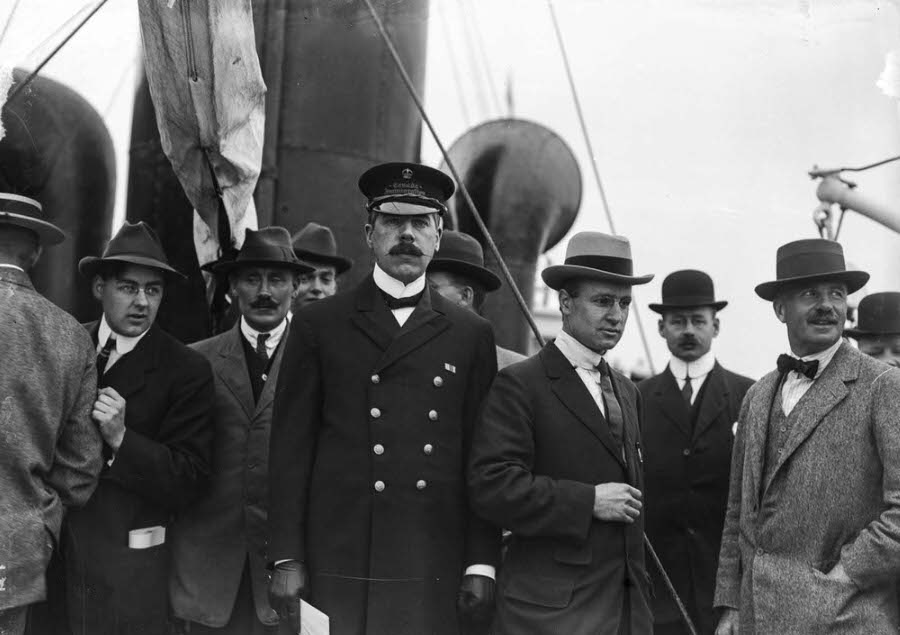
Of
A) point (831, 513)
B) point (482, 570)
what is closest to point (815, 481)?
point (831, 513)

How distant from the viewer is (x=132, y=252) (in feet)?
12.7

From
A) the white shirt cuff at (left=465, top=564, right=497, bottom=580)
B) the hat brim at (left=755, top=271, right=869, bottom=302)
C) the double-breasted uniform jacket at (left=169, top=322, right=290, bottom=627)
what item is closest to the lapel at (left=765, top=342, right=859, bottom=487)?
the hat brim at (left=755, top=271, right=869, bottom=302)

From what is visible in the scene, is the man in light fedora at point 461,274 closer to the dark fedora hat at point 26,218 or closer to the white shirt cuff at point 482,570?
the white shirt cuff at point 482,570

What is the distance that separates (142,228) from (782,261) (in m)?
2.73

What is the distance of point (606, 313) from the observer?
3.37m

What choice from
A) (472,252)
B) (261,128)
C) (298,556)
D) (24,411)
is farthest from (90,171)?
Result: (298,556)

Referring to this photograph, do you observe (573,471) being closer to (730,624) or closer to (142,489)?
(730,624)

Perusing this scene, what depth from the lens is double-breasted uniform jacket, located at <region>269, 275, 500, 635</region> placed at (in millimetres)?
3059

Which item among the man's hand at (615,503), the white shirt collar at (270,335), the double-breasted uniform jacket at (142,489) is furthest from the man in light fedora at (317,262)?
the man's hand at (615,503)

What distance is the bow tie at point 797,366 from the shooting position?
346 cm

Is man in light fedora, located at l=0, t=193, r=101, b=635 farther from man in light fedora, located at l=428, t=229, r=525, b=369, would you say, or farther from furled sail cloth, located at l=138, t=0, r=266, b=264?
man in light fedora, located at l=428, t=229, r=525, b=369

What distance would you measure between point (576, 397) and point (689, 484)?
5.79ft

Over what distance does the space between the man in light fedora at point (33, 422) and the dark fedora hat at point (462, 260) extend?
1829 mm

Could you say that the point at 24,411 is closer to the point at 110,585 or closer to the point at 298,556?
the point at 110,585
